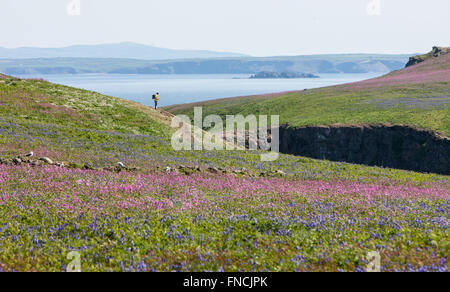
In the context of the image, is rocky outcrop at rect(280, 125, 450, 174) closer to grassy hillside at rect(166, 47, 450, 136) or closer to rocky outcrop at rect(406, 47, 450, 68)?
grassy hillside at rect(166, 47, 450, 136)

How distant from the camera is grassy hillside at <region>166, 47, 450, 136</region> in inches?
2142

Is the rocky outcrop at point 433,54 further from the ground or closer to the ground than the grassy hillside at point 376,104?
further from the ground

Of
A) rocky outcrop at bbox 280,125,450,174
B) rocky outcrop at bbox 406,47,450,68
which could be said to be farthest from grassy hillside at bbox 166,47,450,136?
rocky outcrop at bbox 406,47,450,68

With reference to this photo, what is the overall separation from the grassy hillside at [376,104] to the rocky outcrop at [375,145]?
1.86 meters

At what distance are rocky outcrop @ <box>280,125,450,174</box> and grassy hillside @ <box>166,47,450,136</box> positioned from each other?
186 cm

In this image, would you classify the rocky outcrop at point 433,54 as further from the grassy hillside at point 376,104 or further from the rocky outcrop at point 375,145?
the rocky outcrop at point 375,145

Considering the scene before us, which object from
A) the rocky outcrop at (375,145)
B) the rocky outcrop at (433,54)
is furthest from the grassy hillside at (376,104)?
the rocky outcrop at (433,54)

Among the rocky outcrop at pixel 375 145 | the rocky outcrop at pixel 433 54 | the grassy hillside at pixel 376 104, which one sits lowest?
the rocky outcrop at pixel 375 145

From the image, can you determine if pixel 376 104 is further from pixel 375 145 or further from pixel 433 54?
pixel 433 54

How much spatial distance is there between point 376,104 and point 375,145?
56.3 ft

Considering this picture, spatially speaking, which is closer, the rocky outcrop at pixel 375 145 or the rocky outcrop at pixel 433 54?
the rocky outcrop at pixel 375 145

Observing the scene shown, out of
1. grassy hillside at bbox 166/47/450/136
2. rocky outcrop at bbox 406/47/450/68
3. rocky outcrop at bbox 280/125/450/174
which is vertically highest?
rocky outcrop at bbox 406/47/450/68

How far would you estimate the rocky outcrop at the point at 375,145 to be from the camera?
44.7m

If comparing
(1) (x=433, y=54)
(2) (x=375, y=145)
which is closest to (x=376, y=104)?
(2) (x=375, y=145)
